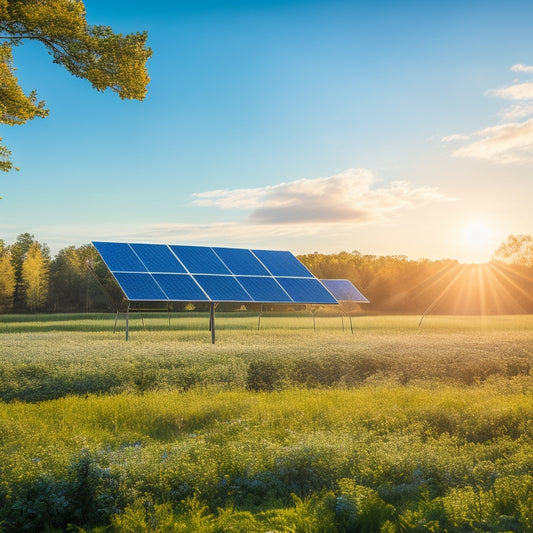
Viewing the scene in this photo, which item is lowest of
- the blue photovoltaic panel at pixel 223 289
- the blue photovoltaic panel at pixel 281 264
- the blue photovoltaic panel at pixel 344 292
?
the blue photovoltaic panel at pixel 344 292

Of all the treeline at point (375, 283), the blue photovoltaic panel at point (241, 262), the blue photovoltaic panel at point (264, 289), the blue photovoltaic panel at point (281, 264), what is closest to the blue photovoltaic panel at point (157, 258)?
the blue photovoltaic panel at point (241, 262)

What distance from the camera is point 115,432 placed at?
9680 millimetres

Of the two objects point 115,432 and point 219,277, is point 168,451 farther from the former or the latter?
point 219,277

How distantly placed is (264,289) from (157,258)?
507cm

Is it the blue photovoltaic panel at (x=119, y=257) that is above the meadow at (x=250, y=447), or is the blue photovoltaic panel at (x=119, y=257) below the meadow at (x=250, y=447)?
above

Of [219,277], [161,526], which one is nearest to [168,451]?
[161,526]

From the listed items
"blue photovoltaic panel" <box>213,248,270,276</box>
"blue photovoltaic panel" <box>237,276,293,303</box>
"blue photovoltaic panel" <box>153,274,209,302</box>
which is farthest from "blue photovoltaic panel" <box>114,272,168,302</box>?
"blue photovoltaic panel" <box>213,248,270,276</box>

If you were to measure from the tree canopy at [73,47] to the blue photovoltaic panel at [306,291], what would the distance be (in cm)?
1023

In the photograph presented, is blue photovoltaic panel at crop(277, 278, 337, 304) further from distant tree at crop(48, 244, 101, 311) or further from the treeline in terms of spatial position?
distant tree at crop(48, 244, 101, 311)

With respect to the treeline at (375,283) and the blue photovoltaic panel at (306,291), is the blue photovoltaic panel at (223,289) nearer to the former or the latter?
the blue photovoltaic panel at (306,291)

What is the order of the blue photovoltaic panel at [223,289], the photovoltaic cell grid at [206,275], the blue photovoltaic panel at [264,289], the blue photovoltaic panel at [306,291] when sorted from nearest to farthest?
the photovoltaic cell grid at [206,275], the blue photovoltaic panel at [223,289], the blue photovoltaic panel at [264,289], the blue photovoltaic panel at [306,291]

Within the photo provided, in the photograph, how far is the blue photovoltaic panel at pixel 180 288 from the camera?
787 inches

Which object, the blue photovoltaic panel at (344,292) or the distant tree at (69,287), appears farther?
the distant tree at (69,287)

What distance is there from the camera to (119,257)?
23.0 m
